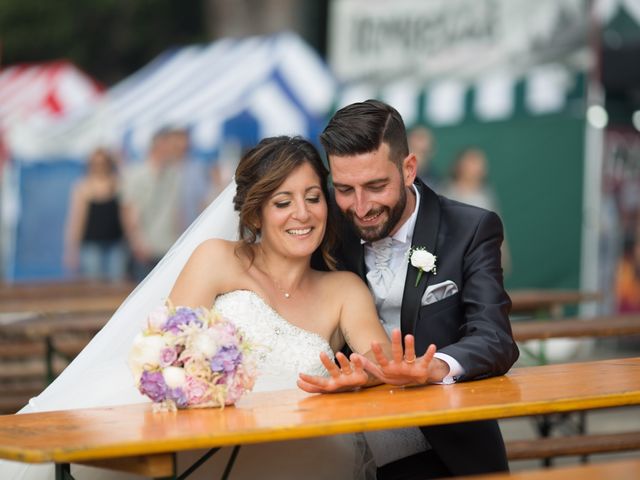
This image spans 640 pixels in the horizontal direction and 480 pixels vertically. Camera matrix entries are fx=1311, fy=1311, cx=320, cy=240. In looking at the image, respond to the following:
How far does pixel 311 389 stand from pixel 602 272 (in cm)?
803

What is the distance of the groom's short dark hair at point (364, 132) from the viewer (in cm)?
446

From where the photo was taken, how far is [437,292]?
4539 millimetres

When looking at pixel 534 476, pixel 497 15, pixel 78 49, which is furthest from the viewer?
pixel 78 49

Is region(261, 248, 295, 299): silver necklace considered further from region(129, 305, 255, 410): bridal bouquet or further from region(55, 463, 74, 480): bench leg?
region(55, 463, 74, 480): bench leg

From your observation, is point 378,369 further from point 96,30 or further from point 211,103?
point 96,30

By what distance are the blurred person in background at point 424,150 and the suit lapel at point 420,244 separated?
738 centimetres

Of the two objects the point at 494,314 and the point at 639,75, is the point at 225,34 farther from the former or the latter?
the point at 494,314

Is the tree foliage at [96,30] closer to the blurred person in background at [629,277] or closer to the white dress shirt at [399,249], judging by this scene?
the blurred person in background at [629,277]

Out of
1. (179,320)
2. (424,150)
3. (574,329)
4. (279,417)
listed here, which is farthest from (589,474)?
(424,150)

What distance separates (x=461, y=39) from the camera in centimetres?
1252

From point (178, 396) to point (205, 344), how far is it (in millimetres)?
178

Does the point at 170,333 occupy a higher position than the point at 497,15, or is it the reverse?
the point at 497,15

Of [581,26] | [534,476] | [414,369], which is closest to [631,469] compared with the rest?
[534,476]

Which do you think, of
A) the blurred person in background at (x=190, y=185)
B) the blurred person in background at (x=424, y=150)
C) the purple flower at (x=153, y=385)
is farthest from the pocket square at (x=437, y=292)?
the blurred person in background at (x=190, y=185)
